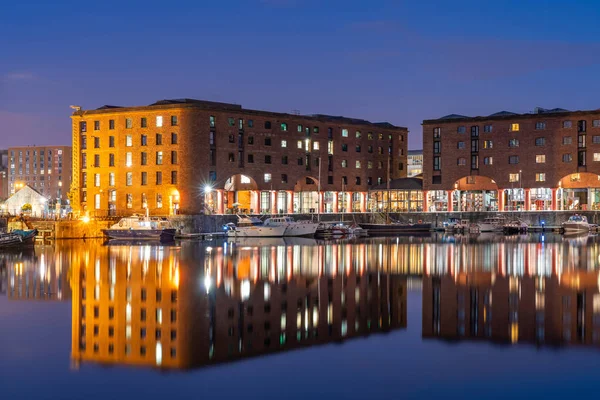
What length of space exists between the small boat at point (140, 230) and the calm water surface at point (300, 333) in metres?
32.3

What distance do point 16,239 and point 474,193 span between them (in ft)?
220

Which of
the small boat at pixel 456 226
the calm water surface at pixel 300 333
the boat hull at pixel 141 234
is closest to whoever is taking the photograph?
the calm water surface at pixel 300 333

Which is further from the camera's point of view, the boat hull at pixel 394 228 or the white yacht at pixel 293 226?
the boat hull at pixel 394 228

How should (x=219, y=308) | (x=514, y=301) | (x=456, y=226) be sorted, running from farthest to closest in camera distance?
1. (x=456, y=226)
2. (x=514, y=301)
3. (x=219, y=308)

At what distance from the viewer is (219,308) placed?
23656 mm

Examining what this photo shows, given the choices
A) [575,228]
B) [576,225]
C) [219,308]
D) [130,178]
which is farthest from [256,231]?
[219,308]

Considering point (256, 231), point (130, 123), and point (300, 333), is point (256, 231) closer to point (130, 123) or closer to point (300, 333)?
point (130, 123)

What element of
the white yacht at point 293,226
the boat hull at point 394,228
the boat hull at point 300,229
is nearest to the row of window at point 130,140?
the white yacht at point 293,226

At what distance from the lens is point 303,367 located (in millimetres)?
15586

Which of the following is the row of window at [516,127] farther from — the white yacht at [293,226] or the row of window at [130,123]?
the row of window at [130,123]

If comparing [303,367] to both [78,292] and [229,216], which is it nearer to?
[78,292]

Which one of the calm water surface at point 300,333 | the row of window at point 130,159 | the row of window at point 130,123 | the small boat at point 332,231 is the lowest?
the calm water surface at point 300,333

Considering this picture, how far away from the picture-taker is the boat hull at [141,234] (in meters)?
69.8

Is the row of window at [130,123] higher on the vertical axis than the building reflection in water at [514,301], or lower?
higher
